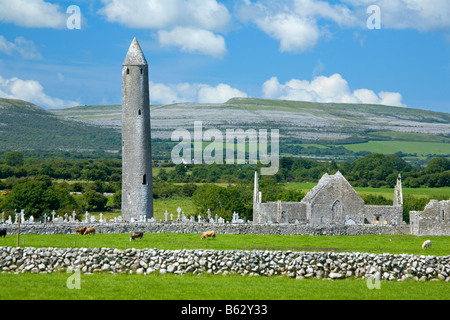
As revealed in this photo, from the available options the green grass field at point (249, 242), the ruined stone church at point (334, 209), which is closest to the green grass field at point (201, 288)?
the green grass field at point (249, 242)

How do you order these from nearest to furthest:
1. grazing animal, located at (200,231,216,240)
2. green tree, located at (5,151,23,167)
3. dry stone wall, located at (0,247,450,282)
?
dry stone wall, located at (0,247,450,282) < grazing animal, located at (200,231,216,240) < green tree, located at (5,151,23,167)

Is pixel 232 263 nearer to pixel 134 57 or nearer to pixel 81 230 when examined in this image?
pixel 81 230

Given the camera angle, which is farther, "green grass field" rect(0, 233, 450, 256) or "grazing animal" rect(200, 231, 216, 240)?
"grazing animal" rect(200, 231, 216, 240)

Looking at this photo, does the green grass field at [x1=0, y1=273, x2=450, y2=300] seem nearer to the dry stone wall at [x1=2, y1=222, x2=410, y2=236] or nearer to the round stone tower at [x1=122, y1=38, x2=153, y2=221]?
the dry stone wall at [x1=2, y1=222, x2=410, y2=236]

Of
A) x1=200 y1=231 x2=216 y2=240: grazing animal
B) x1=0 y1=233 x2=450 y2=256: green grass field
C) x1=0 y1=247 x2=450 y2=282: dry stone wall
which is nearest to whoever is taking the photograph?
x1=0 y1=247 x2=450 y2=282: dry stone wall

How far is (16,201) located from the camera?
209 ft

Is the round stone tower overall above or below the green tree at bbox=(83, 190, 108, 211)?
above

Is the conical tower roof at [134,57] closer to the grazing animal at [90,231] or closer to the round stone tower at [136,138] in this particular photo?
the round stone tower at [136,138]

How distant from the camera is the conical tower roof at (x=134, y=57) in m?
53.4

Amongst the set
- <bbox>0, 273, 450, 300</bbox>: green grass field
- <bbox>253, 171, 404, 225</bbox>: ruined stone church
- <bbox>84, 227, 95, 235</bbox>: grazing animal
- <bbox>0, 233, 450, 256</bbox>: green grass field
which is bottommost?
<bbox>0, 273, 450, 300</bbox>: green grass field

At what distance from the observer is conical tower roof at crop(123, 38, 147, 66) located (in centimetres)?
5338

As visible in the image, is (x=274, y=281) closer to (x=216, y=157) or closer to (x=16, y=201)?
(x=16, y=201)

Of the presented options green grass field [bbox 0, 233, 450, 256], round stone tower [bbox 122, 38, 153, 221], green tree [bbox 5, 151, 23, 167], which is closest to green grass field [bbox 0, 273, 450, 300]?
green grass field [bbox 0, 233, 450, 256]

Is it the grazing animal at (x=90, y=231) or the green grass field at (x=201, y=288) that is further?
the grazing animal at (x=90, y=231)
